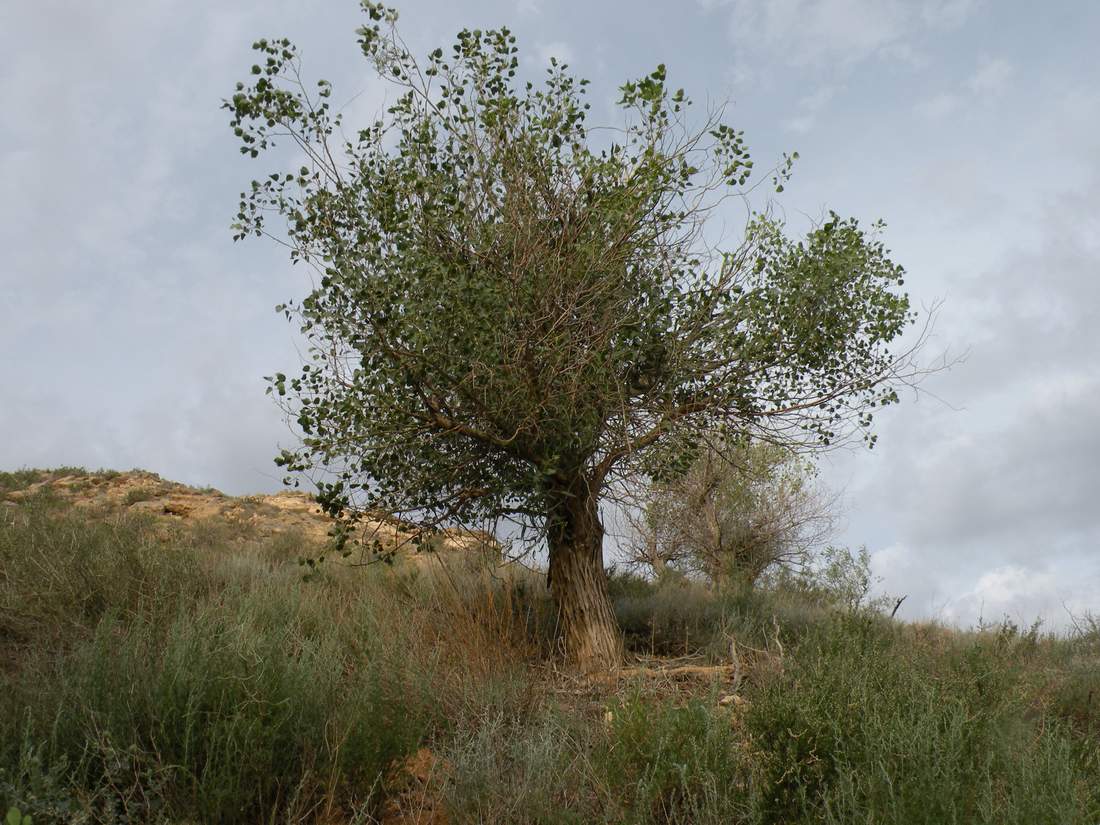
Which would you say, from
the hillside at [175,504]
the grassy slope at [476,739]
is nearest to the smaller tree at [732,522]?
the hillside at [175,504]

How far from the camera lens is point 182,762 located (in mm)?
5102

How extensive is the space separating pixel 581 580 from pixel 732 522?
41.3ft

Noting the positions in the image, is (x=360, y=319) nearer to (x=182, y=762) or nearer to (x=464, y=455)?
(x=464, y=455)

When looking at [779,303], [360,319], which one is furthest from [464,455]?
[779,303]

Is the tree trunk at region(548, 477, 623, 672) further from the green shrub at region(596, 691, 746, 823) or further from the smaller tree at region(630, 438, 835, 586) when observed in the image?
the smaller tree at region(630, 438, 835, 586)

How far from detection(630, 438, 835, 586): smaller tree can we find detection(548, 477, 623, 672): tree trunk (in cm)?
1104

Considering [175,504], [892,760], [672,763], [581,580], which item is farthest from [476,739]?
[175,504]

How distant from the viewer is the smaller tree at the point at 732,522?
20859mm

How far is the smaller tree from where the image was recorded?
68.4 ft

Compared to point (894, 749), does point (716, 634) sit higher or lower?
higher

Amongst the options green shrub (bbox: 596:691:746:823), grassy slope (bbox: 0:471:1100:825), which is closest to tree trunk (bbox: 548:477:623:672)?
grassy slope (bbox: 0:471:1100:825)

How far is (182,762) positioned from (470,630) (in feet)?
10.8

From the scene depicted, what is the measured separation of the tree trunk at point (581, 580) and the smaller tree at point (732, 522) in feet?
36.2

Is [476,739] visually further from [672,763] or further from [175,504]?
[175,504]
